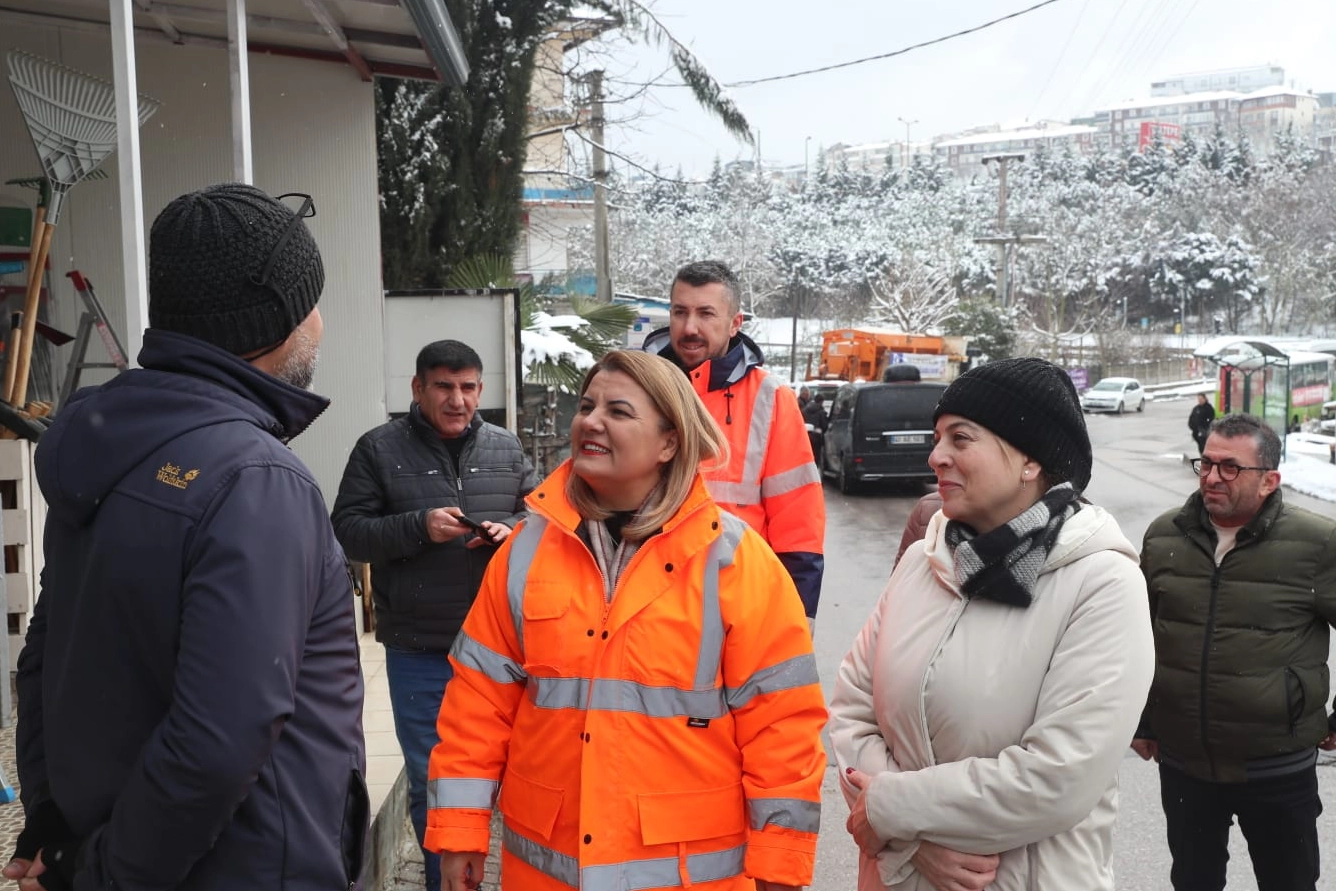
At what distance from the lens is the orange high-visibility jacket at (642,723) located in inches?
95.0

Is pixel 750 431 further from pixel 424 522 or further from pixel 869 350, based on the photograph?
pixel 869 350

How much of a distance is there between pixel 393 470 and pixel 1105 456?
25.4 metres

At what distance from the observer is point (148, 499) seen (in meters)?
1.72

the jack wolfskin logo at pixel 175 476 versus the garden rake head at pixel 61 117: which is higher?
the garden rake head at pixel 61 117

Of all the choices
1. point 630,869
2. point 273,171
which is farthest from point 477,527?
point 273,171

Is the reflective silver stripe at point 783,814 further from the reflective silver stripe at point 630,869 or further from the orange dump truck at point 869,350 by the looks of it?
the orange dump truck at point 869,350

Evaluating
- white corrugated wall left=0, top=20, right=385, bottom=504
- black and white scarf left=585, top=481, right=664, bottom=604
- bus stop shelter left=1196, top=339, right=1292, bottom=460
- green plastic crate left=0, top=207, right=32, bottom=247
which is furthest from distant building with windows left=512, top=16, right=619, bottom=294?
bus stop shelter left=1196, top=339, right=1292, bottom=460

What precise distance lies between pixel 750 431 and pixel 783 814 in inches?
69.1

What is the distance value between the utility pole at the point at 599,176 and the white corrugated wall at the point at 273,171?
319 inches

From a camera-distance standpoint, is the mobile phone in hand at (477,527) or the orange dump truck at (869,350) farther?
the orange dump truck at (869,350)

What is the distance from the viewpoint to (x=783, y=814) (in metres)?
2.45

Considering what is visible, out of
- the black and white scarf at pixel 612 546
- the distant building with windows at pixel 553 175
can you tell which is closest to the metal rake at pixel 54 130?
the black and white scarf at pixel 612 546

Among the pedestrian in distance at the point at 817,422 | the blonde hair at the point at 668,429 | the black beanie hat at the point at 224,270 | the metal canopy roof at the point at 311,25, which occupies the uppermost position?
the metal canopy roof at the point at 311,25

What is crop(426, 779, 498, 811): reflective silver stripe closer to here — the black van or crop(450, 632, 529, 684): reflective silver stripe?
crop(450, 632, 529, 684): reflective silver stripe
